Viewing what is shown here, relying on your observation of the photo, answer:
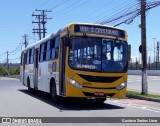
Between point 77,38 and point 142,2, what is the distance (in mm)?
9287

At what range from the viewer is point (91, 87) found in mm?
15500

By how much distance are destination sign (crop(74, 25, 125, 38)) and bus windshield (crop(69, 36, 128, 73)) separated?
267mm

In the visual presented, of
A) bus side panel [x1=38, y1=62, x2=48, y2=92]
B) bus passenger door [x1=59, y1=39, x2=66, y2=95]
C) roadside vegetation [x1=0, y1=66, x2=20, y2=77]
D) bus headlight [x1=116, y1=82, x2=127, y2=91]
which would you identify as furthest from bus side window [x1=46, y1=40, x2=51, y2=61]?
roadside vegetation [x1=0, y1=66, x2=20, y2=77]

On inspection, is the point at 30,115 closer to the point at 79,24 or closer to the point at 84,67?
the point at 84,67

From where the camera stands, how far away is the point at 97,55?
15836 millimetres

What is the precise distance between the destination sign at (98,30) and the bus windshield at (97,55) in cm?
27

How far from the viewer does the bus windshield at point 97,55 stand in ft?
51.1

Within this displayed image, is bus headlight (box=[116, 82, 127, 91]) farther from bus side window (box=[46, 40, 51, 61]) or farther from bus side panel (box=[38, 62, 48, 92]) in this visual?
bus side panel (box=[38, 62, 48, 92])

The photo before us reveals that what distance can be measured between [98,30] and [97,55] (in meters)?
1.09

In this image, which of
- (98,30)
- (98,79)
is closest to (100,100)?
(98,79)

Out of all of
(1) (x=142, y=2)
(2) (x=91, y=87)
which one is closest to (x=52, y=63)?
(2) (x=91, y=87)

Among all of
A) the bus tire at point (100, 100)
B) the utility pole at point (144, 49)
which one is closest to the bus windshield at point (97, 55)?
the bus tire at point (100, 100)

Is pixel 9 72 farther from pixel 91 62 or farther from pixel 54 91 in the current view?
pixel 91 62

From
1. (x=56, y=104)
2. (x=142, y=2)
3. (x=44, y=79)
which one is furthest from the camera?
(x=142, y=2)
